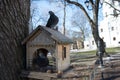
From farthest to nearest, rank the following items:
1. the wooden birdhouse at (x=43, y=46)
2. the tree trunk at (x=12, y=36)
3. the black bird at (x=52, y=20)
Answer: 1. the black bird at (x=52, y=20)
2. the wooden birdhouse at (x=43, y=46)
3. the tree trunk at (x=12, y=36)

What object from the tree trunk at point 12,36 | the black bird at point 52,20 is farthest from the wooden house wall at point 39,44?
the black bird at point 52,20

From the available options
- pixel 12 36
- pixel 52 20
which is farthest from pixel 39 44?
pixel 12 36

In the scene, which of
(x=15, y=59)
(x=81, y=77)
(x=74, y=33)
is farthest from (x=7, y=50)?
(x=74, y=33)

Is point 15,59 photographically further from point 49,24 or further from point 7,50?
point 49,24

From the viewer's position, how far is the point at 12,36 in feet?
12.6

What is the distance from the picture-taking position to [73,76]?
4461 mm

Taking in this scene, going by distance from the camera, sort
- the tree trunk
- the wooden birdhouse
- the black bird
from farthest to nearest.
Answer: the black bird
the wooden birdhouse
the tree trunk

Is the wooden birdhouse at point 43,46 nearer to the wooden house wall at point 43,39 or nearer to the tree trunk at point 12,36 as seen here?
the wooden house wall at point 43,39

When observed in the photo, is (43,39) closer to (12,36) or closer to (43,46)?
(43,46)

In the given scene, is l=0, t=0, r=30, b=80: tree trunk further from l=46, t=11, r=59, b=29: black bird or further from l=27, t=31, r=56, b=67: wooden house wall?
l=46, t=11, r=59, b=29: black bird

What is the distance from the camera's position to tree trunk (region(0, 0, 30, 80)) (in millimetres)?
3582

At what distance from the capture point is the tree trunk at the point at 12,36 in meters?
3.58

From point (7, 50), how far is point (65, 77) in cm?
127

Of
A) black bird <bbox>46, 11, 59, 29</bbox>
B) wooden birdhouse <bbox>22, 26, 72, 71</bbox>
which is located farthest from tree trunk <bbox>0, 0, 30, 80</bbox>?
→ black bird <bbox>46, 11, 59, 29</bbox>
